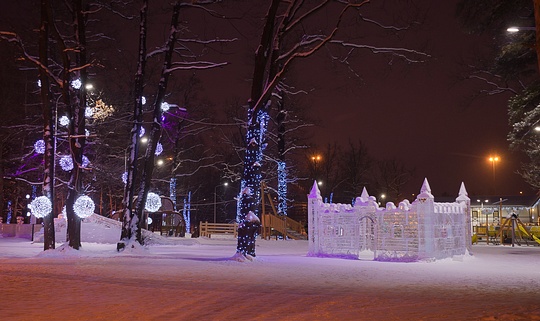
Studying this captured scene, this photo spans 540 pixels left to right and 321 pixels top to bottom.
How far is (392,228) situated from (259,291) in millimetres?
11478

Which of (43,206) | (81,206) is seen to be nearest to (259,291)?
(81,206)

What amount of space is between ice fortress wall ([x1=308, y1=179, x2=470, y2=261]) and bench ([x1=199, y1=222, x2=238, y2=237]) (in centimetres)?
2139

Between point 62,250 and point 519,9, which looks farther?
point 62,250

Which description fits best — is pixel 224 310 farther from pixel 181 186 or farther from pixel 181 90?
pixel 181 186

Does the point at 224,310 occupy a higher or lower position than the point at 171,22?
lower

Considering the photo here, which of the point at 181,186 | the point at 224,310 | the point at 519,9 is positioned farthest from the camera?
the point at 181,186

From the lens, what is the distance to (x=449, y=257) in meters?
21.9

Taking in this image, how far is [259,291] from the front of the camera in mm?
11336

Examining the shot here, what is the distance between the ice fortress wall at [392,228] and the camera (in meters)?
20.9

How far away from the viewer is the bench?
44.7 meters

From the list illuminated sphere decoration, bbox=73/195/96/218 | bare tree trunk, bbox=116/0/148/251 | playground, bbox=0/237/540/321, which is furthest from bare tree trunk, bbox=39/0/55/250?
playground, bbox=0/237/540/321

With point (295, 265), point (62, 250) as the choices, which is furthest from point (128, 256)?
point (295, 265)

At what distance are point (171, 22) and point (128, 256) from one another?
→ 10.0m

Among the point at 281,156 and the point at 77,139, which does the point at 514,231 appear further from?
the point at 77,139
